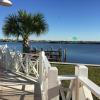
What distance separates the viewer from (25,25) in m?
19.4

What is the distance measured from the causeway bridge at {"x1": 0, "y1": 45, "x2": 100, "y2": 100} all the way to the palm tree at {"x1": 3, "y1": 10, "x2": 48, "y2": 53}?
22.5 feet

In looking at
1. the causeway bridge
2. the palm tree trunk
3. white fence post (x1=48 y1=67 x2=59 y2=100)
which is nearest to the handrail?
the causeway bridge

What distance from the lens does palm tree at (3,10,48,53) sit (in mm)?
19406

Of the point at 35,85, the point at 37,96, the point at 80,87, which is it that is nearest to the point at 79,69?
the point at 80,87

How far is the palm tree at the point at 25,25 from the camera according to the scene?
764 inches

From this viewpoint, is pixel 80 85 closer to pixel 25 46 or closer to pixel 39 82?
pixel 39 82

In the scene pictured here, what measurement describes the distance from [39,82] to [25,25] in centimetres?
1174

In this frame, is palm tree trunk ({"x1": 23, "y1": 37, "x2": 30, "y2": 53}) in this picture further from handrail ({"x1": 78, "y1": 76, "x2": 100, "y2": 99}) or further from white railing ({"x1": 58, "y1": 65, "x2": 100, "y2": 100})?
handrail ({"x1": 78, "y1": 76, "x2": 100, "y2": 99})

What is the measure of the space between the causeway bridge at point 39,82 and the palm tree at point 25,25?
270 inches

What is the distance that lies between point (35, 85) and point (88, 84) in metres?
4.92

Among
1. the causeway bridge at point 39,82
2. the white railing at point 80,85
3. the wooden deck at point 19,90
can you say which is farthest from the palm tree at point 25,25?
the white railing at point 80,85

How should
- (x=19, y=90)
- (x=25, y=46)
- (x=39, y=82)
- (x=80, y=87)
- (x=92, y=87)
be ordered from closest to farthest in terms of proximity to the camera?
1. (x=92, y=87)
2. (x=80, y=87)
3. (x=19, y=90)
4. (x=39, y=82)
5. (x=25, y=46)

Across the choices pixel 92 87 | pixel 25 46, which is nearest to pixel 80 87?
pixel 92 87

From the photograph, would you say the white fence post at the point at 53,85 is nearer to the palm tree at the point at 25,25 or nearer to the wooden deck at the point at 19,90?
the wooden deck at the point at 19,90
